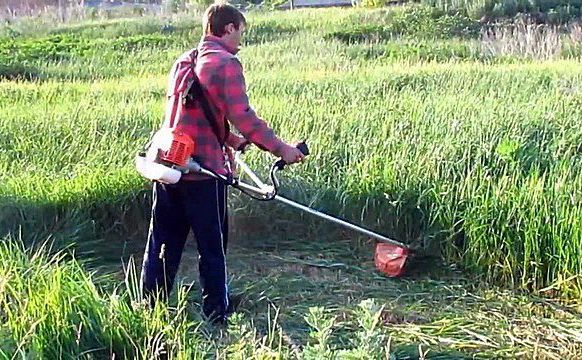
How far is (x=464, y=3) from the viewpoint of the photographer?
17.9 metres

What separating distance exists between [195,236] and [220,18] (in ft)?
2.84

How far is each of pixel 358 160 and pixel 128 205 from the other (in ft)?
4.13

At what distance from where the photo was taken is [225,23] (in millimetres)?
3111

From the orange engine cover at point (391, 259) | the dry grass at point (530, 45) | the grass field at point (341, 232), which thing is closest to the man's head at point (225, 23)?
the grass field at point (341, 232)

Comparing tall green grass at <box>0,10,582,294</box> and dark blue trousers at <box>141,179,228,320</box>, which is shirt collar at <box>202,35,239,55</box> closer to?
dark blue trousers at <box>141,179,228,320</box>

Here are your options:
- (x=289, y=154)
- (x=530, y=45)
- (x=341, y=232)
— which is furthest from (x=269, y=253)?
(x=530, y=45)

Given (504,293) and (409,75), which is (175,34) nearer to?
(409,75)

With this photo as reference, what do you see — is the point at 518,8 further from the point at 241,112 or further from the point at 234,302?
the point at 241,112

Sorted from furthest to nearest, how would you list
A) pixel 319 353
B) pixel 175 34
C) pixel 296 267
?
pixel 175 34, pixel 296 267, pixel 319 353

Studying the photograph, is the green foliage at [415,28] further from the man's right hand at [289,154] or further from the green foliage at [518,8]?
the man's right hand at [289,154]

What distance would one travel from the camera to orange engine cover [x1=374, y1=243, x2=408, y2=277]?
3863mm

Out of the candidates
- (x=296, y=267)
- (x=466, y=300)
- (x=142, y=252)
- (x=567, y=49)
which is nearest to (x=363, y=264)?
(x=296, y=267)

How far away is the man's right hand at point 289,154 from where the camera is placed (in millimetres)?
3203

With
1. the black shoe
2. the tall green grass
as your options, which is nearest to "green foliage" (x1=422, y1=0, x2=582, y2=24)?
the tall green grass
